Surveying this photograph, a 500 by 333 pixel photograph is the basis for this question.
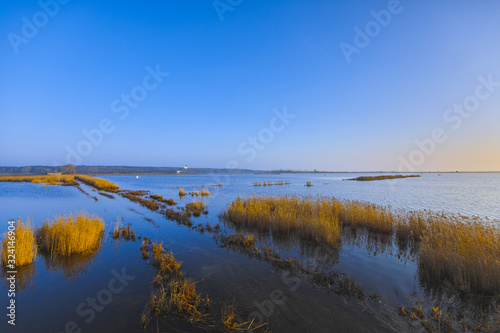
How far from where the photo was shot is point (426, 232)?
12.0 metres

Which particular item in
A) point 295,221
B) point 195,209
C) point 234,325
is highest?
point 295,221

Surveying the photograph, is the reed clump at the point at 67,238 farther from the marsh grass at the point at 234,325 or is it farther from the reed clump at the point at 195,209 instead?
the reed clump at the point at 195,209

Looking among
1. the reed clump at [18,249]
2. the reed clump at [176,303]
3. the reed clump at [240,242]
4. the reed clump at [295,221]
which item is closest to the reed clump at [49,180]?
the reed clump at [18,249]

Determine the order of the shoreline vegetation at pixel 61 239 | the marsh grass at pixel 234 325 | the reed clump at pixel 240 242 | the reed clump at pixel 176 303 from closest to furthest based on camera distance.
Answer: the marsh grass at pixel 234 325
the reed clump at pixel 176 303
the shoreline vegetation at pixel 61 239
the reed clump at pixel 240 242

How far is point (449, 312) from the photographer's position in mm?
5902

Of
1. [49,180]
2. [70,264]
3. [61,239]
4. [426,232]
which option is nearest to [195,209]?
[61,239]

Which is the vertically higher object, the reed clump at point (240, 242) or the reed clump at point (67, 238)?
the reed clump at point (67, 238)

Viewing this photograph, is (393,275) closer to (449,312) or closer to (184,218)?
(449,312)

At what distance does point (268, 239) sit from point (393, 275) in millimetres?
6335

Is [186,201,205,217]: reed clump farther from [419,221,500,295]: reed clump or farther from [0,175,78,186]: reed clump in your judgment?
[0,175,78,186]: reed clump

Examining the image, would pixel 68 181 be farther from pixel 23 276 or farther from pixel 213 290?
pixel 213 290

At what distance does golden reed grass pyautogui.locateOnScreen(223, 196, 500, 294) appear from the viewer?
280 inches

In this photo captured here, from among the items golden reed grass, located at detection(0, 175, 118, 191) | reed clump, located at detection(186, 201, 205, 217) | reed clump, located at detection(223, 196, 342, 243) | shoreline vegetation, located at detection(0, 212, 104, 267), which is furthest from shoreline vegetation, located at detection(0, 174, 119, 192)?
reed clump, located at detection(223, 196, 342, 243)

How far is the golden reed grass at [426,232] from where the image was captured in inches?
280
